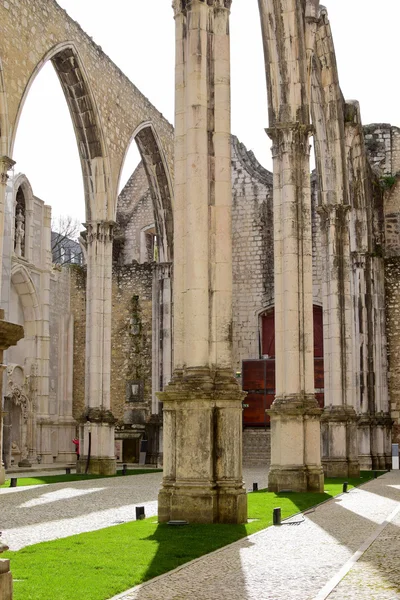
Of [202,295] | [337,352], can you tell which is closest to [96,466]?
[337,352]

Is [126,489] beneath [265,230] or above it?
beneath

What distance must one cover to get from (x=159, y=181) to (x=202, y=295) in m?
16.5

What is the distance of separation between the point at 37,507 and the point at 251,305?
16707mm

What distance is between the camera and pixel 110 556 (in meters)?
6.14

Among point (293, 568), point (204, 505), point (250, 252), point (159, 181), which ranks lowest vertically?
point (293, 568)

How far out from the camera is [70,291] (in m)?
27.4

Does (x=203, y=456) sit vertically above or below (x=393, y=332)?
below

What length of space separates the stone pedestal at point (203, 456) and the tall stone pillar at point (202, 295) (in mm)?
10

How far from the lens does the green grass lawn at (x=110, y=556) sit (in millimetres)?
4898

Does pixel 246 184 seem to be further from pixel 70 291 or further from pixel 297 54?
pixel 297 54

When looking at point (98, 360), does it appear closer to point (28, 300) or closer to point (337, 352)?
point (28, 300)

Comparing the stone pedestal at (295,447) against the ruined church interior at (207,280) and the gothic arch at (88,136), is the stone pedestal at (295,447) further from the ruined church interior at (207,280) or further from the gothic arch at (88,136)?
the gothic arch at (88,136)

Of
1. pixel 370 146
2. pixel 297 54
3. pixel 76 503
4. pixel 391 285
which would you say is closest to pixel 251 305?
pixel 391 285

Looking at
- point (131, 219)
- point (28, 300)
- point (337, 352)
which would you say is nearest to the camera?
point (337, 352)
